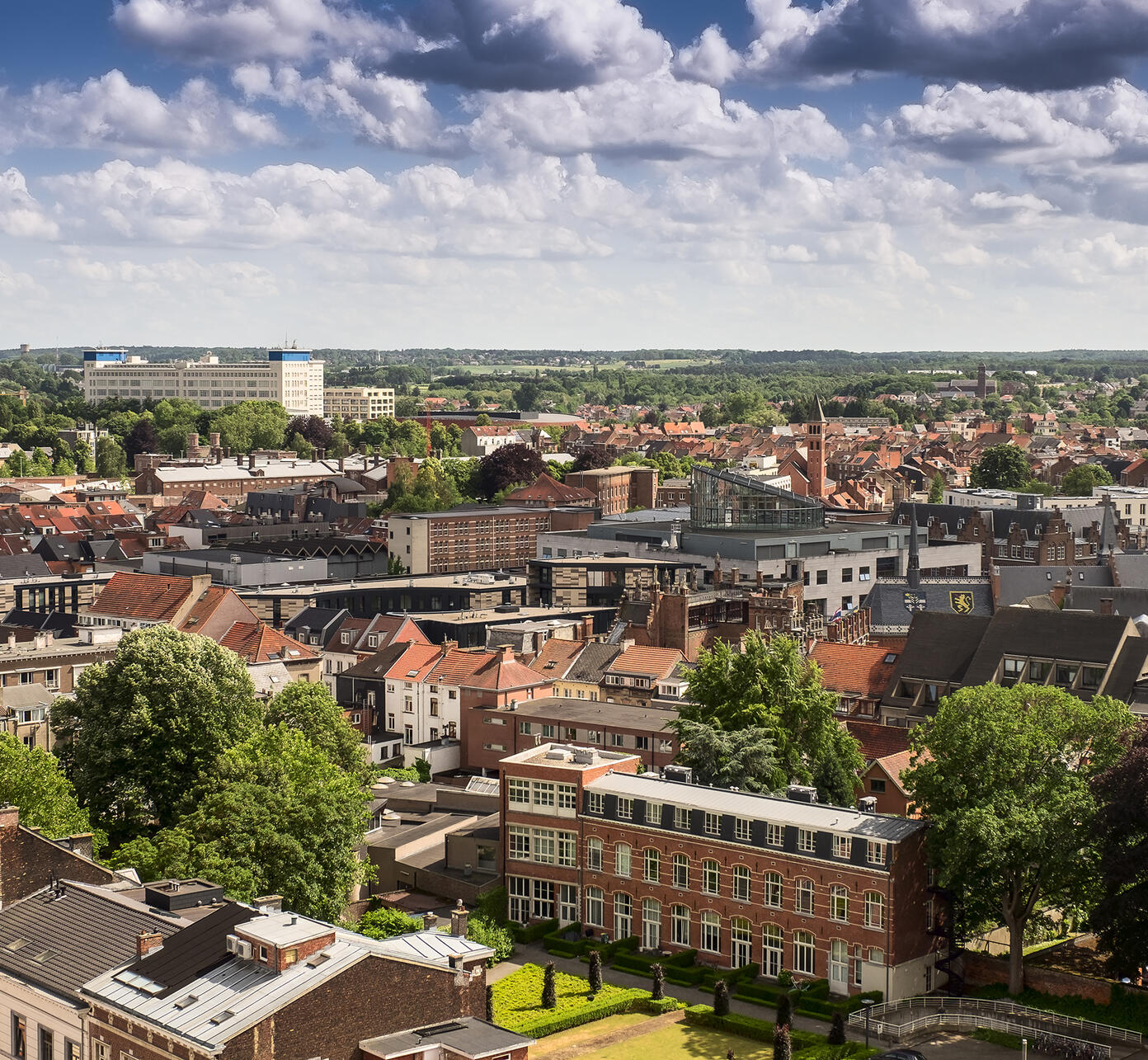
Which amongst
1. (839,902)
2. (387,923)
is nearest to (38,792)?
(387,923)

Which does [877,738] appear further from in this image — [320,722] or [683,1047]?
[683,1047]

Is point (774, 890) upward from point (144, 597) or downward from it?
downward

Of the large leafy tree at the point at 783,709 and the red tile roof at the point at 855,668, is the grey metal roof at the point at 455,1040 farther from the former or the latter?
the red tile roof at the point at 855,668

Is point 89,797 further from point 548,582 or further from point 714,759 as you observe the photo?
point 548,582

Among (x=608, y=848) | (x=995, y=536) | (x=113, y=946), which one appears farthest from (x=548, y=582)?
(x=113, y=946)

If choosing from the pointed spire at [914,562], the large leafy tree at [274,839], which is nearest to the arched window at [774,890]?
the large leafy tree at [274,839]
